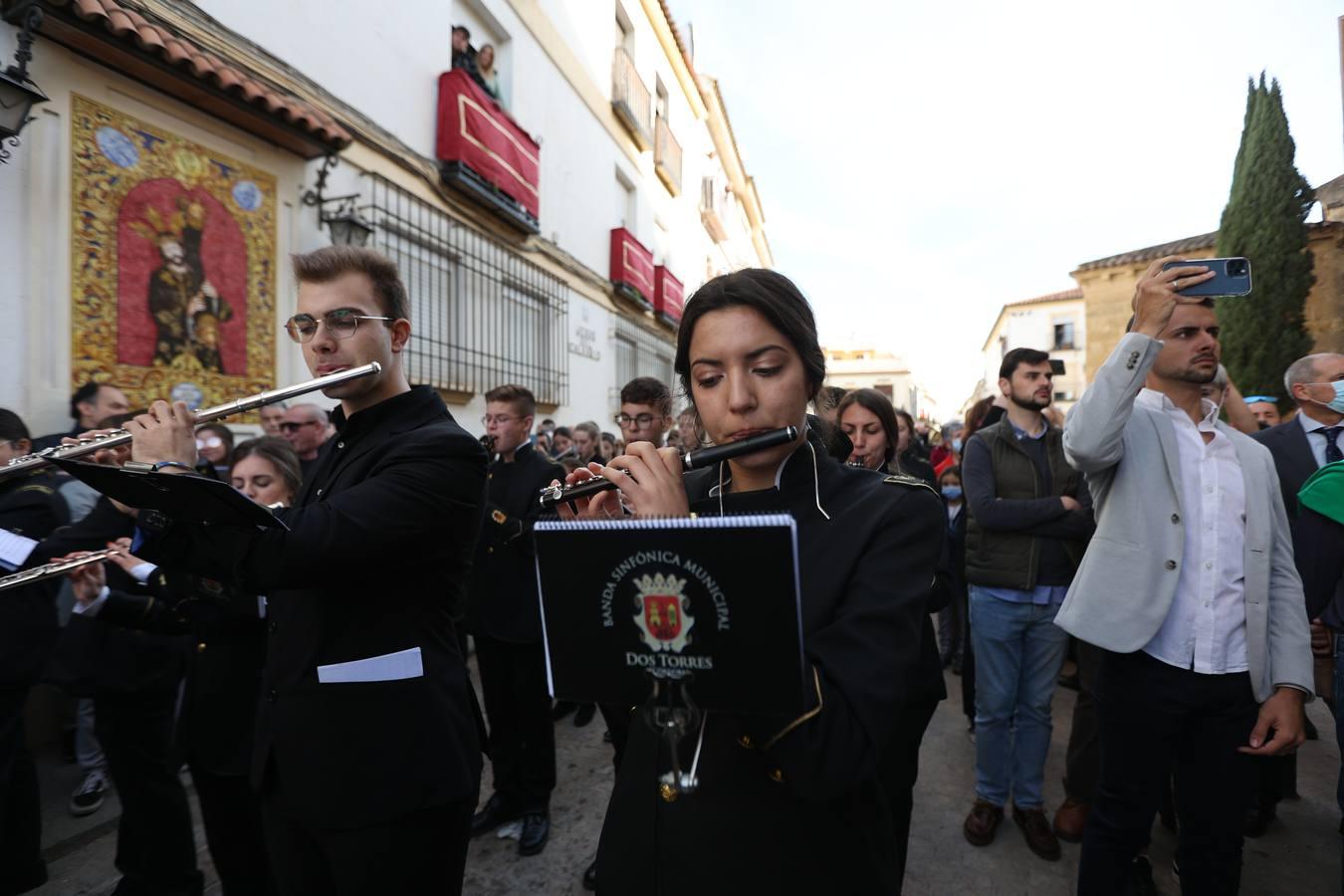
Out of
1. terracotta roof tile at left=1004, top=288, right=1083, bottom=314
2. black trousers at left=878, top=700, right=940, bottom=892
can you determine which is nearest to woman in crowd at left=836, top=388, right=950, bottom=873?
black trousers at left=878, top=700, right=940, bottom=892

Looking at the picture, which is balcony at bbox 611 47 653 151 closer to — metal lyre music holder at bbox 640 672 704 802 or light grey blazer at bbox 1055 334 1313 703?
light grey blazer at bbox 1055 334 1313 703

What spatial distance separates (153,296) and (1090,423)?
17.6 ft

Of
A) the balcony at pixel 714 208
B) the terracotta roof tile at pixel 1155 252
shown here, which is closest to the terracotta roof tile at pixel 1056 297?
the terracotta roof tile at pixel 1155 252

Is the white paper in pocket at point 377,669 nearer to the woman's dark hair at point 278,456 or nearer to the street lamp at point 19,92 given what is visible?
the woman's dark hair at point 278,456

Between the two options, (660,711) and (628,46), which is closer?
(660,711)

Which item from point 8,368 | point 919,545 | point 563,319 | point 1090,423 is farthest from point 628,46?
point 919,545

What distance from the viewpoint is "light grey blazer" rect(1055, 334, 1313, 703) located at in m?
2.16

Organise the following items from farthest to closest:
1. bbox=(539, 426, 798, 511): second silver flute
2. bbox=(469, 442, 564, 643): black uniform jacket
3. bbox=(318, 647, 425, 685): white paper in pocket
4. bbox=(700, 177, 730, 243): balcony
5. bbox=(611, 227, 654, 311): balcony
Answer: bbox=(700, 177, 730, 243): balcony
bbox=(611, 227, 654, 311): balcony
bbox=(469, 442, 564, 643): black uniform jacket
bbox=(318, 647, 425, 685): white paper in pocket
bbox=(539, 426, 798, 511): second silver flute

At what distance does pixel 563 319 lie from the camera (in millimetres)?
10680

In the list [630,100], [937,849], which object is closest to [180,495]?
[937,849]

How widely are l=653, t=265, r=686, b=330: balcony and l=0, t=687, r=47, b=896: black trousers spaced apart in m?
12.5

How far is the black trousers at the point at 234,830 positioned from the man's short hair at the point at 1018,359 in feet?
12.1

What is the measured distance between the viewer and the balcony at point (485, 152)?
7535 millimetres

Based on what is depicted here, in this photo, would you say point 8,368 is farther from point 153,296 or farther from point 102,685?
point 102,685
